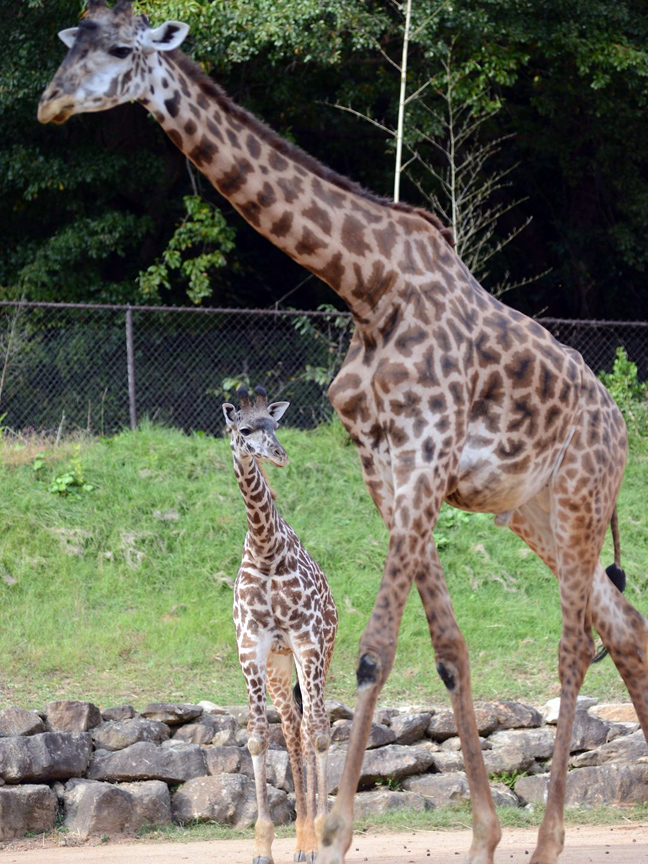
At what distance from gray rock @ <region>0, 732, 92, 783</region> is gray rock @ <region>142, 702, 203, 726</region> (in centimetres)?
72

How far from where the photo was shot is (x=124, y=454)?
40.6 feet

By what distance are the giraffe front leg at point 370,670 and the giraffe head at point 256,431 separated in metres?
2.73

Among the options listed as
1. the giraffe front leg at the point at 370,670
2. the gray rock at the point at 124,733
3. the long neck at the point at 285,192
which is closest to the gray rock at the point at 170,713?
the gray rock at the point at 124,733

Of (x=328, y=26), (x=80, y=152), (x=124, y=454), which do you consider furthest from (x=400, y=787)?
(x=80, y=152)

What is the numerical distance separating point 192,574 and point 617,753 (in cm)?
470

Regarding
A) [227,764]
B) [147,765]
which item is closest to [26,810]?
[147,765]

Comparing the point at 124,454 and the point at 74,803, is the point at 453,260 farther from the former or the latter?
the point at 124,454

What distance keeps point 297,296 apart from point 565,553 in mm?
15681

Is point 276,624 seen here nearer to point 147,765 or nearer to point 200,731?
point 147,765

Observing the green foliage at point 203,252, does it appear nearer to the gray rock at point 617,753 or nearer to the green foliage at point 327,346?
the green foliage at point 327,346

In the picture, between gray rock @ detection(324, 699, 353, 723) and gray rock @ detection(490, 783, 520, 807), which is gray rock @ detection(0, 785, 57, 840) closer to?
gray rock @ detection(324, 699, 353, 723)

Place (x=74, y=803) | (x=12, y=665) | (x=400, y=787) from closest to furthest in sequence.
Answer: (x=74, y=803) < (x=400, y=787) < (x=12, y=665)

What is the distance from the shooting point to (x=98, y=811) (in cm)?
652

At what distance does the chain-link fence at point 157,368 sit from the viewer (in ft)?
45.8
